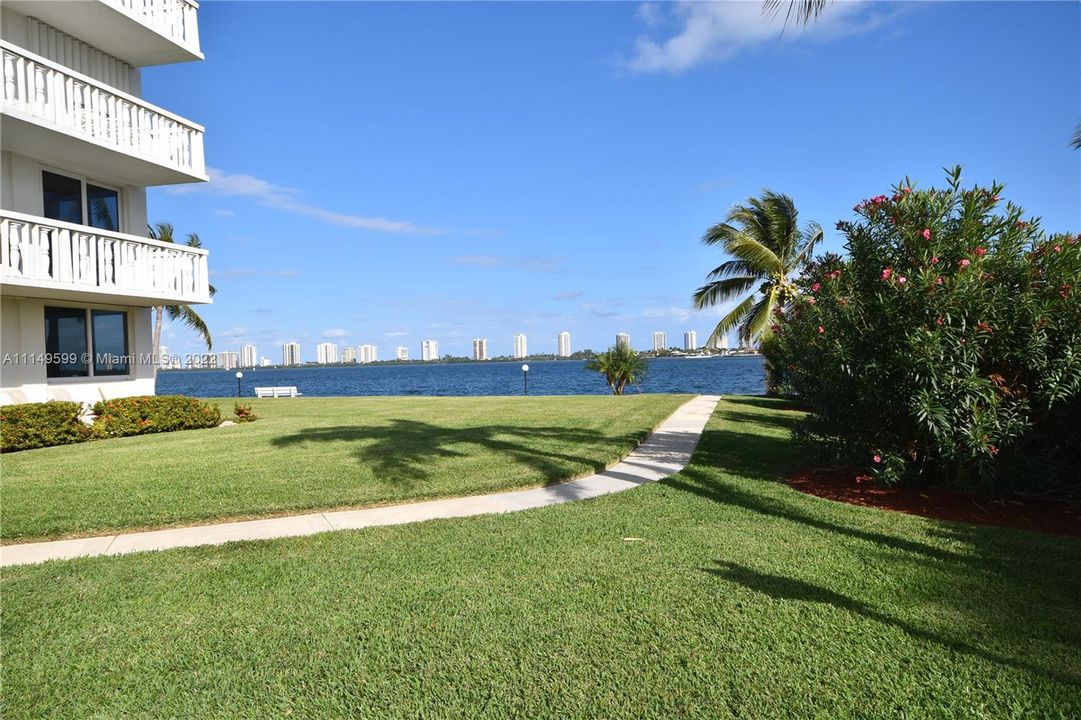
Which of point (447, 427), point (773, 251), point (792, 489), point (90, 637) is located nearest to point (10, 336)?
point (447, 427)

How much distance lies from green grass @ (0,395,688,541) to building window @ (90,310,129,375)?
2.37 m

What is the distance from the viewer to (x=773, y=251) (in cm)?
2403

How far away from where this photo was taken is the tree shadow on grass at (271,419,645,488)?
27.5 ft

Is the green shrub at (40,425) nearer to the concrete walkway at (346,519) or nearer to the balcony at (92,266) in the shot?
the balcony at (92,266)

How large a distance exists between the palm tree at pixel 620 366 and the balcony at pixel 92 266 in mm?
16526

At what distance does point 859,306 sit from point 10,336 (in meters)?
14.5

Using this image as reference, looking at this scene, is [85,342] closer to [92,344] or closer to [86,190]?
[92,344]

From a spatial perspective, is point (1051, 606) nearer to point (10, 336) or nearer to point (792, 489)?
point (792, 489)

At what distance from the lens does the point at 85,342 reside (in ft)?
42.9

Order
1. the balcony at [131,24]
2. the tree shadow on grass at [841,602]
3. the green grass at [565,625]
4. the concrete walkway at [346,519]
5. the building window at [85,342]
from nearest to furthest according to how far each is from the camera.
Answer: the green grass at [565,625] < the tree shadow on grass at [841,602] < the concrete walkway at [346,519] < the balcony at [131,24] < the building window at [85,342]

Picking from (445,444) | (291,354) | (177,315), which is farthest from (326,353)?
(445,444)

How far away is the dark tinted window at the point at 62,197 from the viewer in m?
12.1

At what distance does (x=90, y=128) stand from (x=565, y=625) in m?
13.2

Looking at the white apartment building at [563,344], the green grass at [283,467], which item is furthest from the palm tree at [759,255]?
the white apartment building at [563,344]
